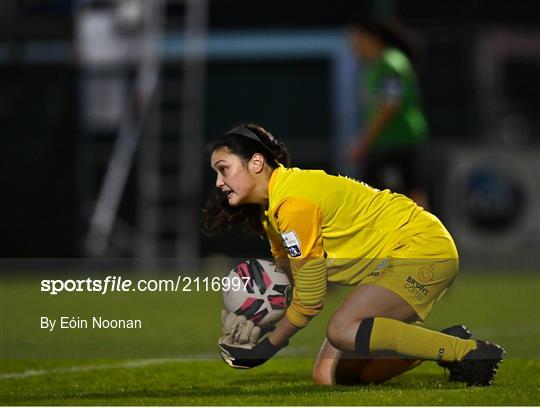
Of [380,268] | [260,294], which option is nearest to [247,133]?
[260,294]

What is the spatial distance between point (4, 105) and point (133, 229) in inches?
92.3

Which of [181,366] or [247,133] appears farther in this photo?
[181,366]

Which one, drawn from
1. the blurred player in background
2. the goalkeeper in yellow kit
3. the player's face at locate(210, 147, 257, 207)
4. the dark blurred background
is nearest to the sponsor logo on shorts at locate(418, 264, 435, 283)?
the goalkeeper in yellow kit

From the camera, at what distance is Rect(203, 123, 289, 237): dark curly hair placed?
18.3 feet

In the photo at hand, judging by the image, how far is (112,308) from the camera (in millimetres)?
6648

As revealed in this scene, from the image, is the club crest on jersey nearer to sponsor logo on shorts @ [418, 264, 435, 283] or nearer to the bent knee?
the bent knee

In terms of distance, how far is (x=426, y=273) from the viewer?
5.58m

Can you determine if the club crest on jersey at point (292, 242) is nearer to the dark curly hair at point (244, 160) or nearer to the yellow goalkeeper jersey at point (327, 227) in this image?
the yellow goalkeeper jersey at point (327, 227)

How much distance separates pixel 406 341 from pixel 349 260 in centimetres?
40

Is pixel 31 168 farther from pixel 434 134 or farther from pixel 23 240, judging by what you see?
pixel 434 134

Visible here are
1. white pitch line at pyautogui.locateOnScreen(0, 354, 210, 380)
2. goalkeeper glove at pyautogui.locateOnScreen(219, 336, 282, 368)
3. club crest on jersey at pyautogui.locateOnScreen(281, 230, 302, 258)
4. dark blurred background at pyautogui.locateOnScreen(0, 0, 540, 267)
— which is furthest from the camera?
dark blurred background at pyautogui.locateOnScreen(0, 0, 540, 267)

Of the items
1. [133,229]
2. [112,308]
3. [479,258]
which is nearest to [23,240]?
[133,229]

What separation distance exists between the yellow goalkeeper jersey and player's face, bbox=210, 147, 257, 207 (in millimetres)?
92

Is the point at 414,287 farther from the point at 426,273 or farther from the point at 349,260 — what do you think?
the point at 349,260
